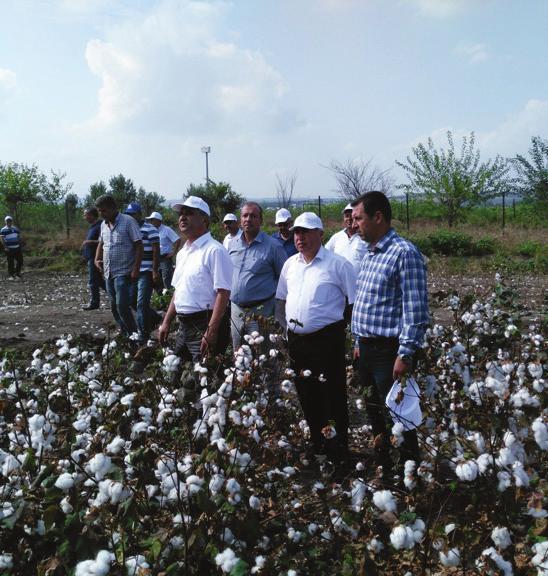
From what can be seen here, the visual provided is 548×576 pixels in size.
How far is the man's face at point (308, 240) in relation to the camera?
438cm

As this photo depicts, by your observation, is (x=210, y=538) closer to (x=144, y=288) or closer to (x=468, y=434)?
(x=468, y=434)

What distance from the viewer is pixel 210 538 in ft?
7.20

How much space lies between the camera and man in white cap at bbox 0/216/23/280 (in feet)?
64.5

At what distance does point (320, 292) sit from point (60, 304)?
34.3 ft

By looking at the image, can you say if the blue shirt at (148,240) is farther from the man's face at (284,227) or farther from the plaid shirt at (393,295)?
the plaid shirt at (393,295)

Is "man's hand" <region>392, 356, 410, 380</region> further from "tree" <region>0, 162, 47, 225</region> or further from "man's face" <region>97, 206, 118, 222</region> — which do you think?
"tree" <region>0, 162, 47, 225</region>

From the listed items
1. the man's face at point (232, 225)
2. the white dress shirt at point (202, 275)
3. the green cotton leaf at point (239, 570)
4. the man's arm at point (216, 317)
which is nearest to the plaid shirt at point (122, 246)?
the man's face at point (232, 225)

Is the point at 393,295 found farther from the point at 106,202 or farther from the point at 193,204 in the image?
the point at 106,202

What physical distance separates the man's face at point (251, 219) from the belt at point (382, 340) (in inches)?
71.5

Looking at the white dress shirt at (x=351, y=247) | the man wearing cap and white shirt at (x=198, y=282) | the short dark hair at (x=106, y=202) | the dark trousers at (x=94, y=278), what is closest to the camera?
the man wearing cap and white shirt at (x=198, y=282)

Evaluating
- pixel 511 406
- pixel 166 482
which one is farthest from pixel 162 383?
pixel 511 406

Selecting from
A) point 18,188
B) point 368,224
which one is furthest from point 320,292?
point 18,188

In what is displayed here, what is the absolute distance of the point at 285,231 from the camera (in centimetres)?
664

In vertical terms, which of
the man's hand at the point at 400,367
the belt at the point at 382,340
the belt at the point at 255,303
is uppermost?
the belt at the point at 255,303
